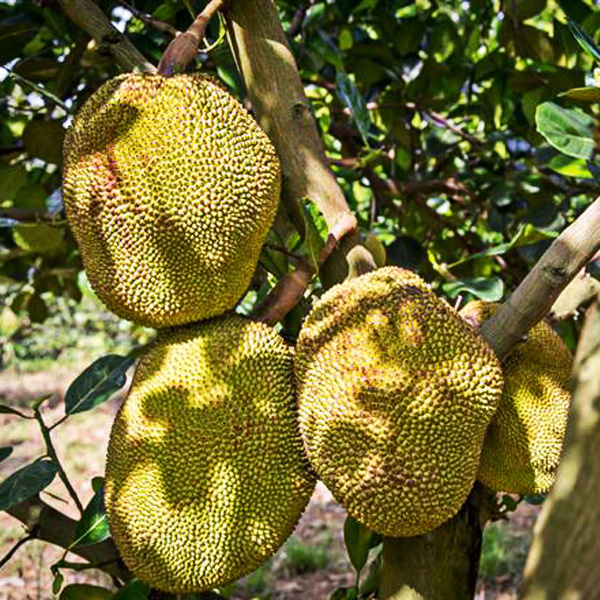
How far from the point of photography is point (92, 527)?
3.53ft

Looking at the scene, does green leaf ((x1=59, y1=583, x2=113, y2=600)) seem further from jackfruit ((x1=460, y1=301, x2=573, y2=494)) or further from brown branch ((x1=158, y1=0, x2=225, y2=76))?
brown branch ((x1=158, y1=0, x2=225, y2=76))

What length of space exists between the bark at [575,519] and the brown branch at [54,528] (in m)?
0.94

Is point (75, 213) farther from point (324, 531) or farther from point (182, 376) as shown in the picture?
point (324, 531)

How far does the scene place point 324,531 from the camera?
10.8 feet

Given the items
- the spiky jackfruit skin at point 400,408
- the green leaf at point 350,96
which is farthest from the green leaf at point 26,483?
the green leaf at point 350,96

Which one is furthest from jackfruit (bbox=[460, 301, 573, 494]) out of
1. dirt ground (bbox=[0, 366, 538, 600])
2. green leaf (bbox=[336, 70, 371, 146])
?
dirt ground (bbox=[0, 366, 538, 600])

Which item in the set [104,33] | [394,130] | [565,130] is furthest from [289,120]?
[394,130]

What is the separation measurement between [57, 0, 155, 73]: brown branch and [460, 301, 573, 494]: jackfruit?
0.53 m

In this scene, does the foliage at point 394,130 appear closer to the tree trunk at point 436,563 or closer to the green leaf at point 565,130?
the green leaf at point 565,130

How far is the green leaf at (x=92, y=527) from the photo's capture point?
107 centimetres

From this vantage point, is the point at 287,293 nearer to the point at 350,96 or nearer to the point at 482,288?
the point at 482,288

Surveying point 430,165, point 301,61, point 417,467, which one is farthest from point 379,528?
point 430,165

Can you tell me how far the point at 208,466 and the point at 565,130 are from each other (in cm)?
63

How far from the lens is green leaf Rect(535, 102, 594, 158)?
3.38ft
